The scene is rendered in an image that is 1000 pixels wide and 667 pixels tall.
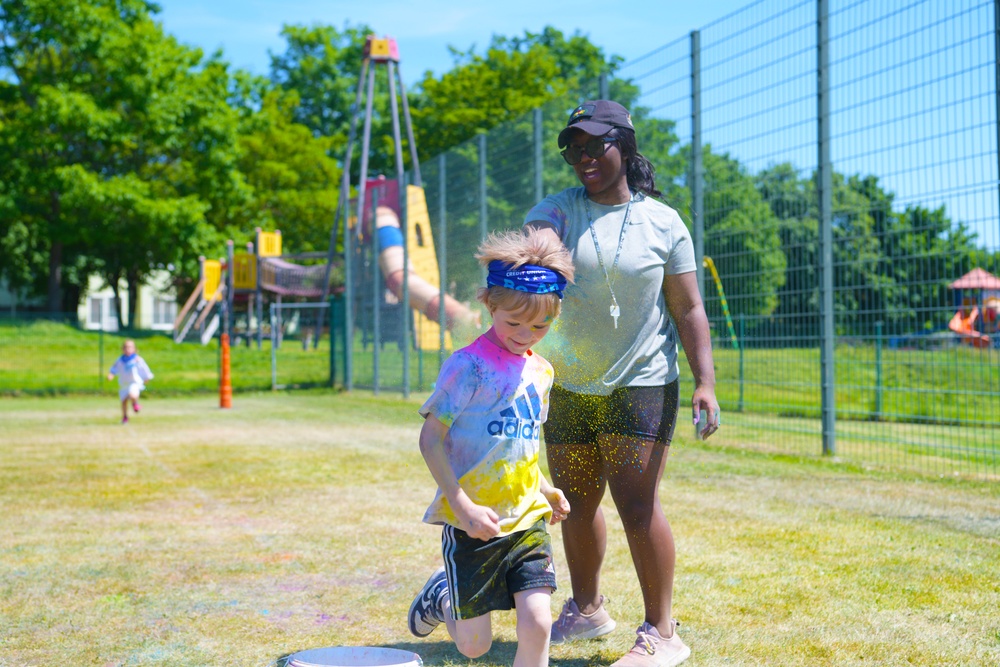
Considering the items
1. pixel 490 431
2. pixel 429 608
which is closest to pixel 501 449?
pixel 490 431

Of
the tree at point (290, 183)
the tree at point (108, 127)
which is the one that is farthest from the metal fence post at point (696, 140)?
the tree at point (290, 183)

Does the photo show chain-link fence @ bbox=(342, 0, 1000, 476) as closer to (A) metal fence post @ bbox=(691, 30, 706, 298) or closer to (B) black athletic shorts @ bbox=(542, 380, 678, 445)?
(A) metal fence post @ bbox=(691, 30, 706, 298)

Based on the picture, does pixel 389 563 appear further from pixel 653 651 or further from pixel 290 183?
pixel 290 183

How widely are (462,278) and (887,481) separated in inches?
367

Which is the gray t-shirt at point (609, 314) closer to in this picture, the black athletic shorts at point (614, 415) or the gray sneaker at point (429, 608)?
the black athletic shorts at point (614, 415)

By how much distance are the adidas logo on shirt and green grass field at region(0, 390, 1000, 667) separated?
0.95m

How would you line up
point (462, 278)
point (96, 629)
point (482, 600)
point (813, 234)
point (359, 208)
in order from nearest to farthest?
point (482, 600), point (96, 629), point (813, 234), point (462, 278), point (359, 208)

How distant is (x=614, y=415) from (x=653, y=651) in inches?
31.9

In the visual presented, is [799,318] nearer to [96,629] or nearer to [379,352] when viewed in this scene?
[96,629]

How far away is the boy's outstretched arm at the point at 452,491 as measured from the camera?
10.3 ft

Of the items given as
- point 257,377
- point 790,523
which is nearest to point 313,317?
point 257,377

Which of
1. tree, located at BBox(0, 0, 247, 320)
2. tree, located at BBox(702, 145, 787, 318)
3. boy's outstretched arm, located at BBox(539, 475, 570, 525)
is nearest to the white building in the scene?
tree, located at BBox(0, 0, 247, 320)

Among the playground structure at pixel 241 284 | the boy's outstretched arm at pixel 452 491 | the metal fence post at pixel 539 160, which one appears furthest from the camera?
the playground structure at pixel 241 284

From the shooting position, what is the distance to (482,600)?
329 cm
